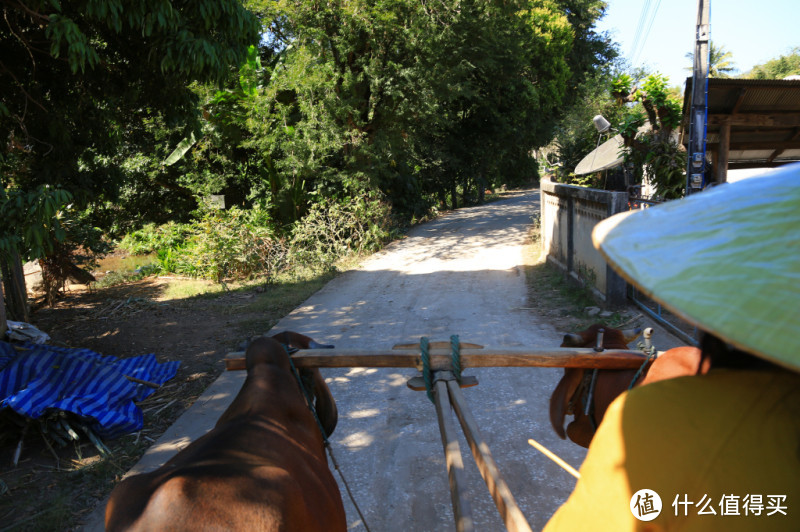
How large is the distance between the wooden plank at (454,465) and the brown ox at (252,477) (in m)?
0.52

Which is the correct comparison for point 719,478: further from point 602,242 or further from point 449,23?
point 449,23

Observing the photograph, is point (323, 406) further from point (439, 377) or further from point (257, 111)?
point (257, 111)

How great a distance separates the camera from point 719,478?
0.94m

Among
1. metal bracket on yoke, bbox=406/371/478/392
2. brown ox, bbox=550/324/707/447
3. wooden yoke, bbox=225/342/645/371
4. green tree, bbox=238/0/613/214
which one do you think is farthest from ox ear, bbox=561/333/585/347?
green tree, bbox=238/0/613/214

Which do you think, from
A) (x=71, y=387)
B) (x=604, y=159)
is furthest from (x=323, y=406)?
(x=604, y=159)

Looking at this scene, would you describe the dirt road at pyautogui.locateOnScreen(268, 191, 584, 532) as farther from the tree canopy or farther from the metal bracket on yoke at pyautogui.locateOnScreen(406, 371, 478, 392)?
the tree canopy

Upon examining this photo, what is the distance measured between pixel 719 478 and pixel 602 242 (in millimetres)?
491

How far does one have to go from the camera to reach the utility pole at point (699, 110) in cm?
581

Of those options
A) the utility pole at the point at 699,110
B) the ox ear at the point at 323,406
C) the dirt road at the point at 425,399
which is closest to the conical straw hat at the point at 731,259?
the ox ear at the point at 323,406

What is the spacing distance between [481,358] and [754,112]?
24.3ft

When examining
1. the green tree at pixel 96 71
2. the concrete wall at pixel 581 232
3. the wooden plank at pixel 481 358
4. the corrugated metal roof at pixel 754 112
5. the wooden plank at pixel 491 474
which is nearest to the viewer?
the wooden plank at pixel 491 474

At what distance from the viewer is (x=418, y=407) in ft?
15.3

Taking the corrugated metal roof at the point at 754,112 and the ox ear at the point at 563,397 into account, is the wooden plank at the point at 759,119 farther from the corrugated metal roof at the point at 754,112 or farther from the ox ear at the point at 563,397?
the ox ear at the point at 563,397

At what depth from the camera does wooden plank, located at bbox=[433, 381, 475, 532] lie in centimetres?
162
